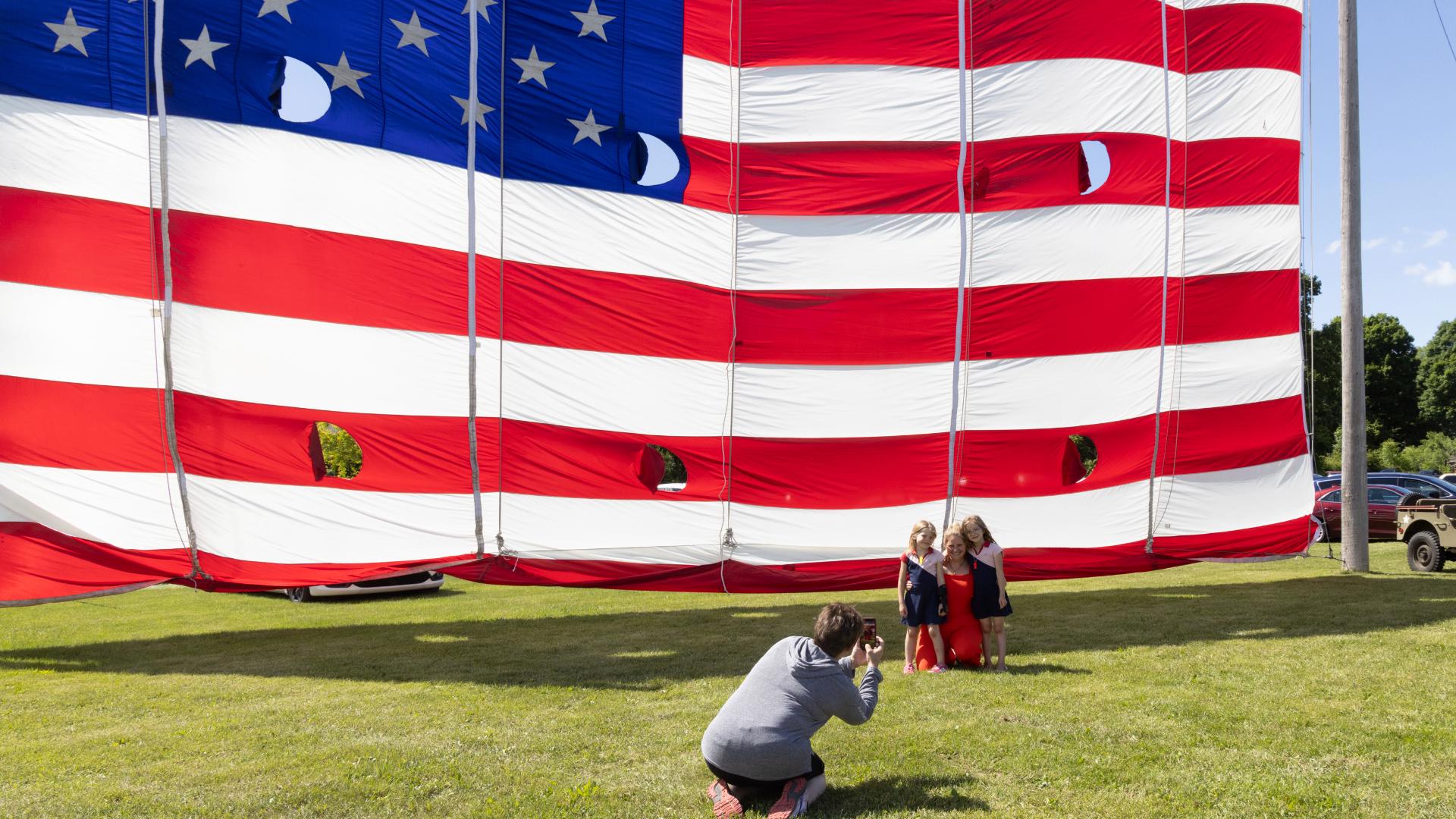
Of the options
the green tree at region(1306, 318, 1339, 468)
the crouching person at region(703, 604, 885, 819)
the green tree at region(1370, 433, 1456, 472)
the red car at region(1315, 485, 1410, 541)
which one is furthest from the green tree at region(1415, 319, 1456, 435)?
the crouching person at region(703, 604, 885, 819)

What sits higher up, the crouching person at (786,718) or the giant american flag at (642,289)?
the giant american flag at (642,289)

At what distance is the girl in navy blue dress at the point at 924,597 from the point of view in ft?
30.2

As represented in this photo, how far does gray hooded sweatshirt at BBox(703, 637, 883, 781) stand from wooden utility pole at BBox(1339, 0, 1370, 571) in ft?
49.5

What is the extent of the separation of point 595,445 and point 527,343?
1436 mm

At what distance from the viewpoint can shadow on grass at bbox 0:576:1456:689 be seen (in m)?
9.97

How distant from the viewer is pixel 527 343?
39.4 ft

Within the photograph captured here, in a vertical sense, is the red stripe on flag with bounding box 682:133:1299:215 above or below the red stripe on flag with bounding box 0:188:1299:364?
above

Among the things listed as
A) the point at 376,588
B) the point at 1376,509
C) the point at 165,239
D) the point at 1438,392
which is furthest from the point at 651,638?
the point at 1438,392

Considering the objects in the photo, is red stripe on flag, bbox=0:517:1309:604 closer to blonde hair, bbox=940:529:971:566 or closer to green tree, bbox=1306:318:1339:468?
blonde hair, bbox=940:529:971:566

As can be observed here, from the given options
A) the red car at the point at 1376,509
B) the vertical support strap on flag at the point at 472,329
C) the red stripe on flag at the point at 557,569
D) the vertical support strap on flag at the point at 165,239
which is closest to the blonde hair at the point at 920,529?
the red stripe on flag at the point at 557,569

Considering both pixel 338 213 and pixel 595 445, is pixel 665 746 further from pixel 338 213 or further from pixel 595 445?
pixel 338 213

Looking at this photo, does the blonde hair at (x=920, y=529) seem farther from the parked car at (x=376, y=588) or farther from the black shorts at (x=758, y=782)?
the parked car at (x=376, y=588)

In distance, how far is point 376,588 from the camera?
17.3 metres

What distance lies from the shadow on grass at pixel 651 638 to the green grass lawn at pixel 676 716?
6 cm
